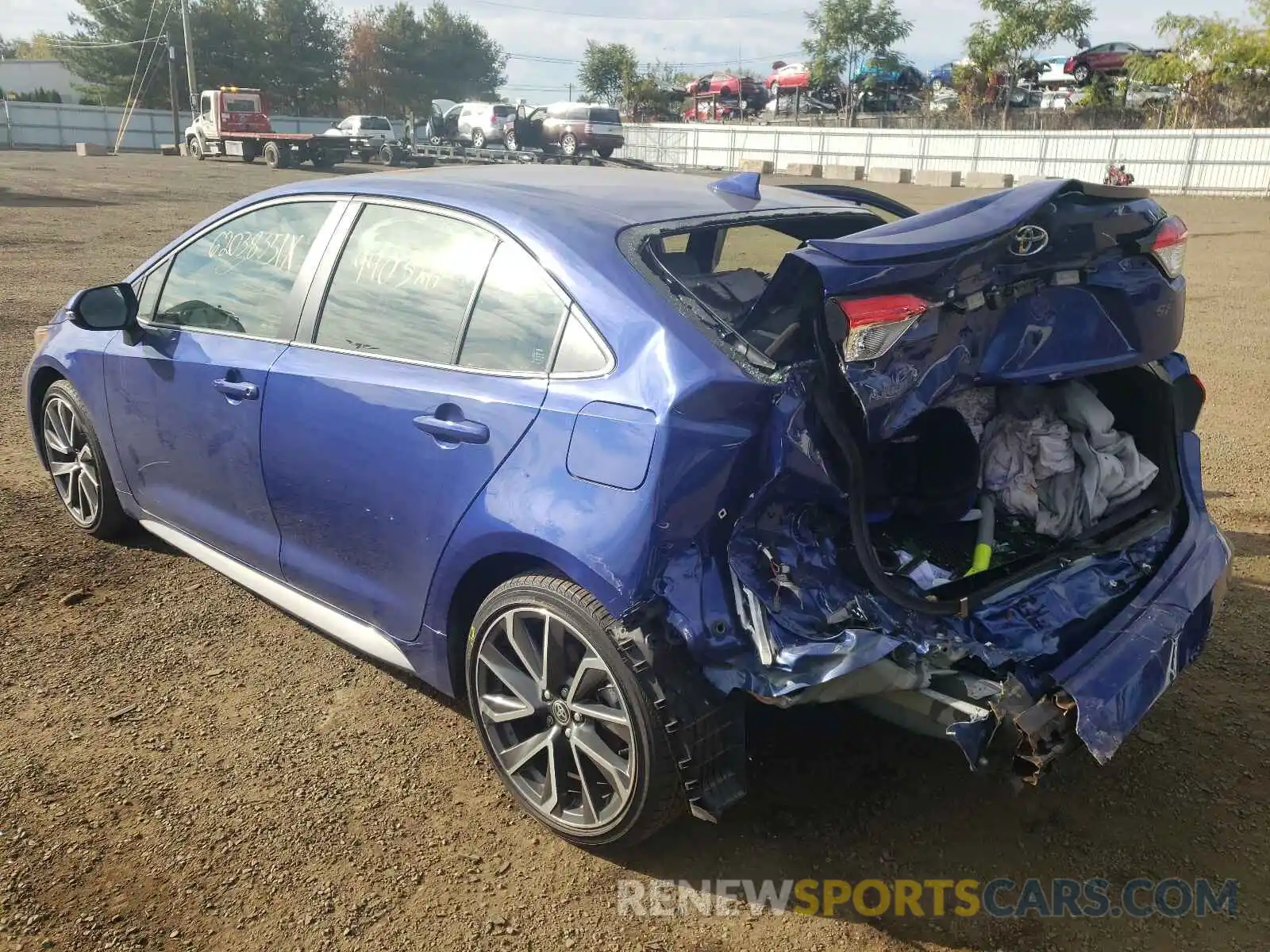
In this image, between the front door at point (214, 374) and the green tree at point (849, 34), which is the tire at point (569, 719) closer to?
the front door at point (214, 374)

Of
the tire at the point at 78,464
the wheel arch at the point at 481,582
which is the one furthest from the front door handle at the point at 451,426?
the tire at the point at 78,464

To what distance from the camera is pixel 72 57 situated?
5825 centimetres

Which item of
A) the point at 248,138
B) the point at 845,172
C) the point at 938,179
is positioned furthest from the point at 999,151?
the point at 248,138

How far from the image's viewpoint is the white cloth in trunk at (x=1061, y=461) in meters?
3.09

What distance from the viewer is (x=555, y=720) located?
8.62 feet

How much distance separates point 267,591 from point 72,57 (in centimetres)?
6877

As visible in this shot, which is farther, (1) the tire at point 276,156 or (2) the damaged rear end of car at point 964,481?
(1) the tire at point 276,156

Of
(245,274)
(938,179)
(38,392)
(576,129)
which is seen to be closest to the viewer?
(245,274)

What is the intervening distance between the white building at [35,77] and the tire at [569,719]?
76.3 m

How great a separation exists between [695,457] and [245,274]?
216 cm

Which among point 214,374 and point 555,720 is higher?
point 214,374

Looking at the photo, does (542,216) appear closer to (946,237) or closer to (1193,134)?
(946,237)

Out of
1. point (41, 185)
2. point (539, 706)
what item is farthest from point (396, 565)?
point (41, 185)

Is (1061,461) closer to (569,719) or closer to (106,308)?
(569,719)
